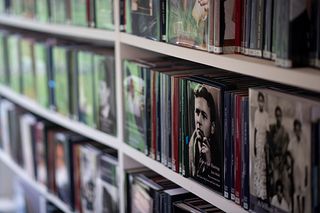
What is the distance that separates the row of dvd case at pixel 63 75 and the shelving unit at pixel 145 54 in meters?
0.04

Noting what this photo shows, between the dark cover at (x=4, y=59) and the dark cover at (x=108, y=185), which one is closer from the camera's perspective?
the dark cover at (x=108, y=185)

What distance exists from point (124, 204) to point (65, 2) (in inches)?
30.7

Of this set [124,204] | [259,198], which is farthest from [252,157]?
[124,204]

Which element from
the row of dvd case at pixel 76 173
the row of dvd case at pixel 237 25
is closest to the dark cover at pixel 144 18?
the row of dvd case at pixel 237 25

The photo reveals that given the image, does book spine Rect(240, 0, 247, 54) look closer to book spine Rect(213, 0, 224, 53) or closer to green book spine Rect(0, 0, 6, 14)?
book spine Rect(213, 0, 224, 53)

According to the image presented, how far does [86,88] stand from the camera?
6.43 ft

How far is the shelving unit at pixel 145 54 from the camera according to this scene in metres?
1.06

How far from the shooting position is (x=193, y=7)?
133cm

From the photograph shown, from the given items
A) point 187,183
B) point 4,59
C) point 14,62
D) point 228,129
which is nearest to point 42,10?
point 14,62

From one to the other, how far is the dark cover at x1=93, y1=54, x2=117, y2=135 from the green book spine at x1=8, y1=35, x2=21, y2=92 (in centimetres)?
75

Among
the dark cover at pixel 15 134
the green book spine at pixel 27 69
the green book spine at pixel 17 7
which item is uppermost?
the green book spine at pixel 17 7

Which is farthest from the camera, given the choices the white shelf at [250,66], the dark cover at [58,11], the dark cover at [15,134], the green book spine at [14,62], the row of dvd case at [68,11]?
the dark cover at [15,134]

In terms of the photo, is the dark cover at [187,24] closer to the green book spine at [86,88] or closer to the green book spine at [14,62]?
the green book spine at [86,88]

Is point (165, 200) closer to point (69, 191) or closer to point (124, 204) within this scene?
point (124, 204)
